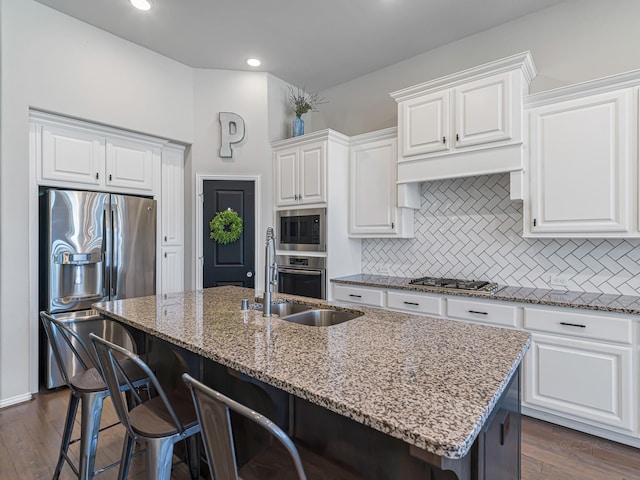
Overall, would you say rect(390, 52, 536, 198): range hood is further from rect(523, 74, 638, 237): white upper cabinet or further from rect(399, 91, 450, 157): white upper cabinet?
Result: rect(523, 74, 638, 237): white upper cabinet

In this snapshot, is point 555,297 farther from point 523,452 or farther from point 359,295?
point 359,295

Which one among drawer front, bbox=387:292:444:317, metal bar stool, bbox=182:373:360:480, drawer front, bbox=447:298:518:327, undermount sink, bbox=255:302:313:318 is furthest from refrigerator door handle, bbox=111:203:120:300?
drawer front, bbox=447:298:518:327

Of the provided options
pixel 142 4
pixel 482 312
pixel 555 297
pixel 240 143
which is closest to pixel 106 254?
pixel 240 143

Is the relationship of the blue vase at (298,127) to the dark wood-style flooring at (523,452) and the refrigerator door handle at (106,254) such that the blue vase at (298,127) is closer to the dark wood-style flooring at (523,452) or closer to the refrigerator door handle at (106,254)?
the refrigerator door handle at (106,254)

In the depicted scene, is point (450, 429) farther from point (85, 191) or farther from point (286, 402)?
point (85, 191)

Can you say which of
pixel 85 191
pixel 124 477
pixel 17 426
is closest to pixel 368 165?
pixel 85 191

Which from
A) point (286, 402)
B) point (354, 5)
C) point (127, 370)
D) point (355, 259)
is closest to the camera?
point (286, 402)

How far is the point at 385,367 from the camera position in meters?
1.12

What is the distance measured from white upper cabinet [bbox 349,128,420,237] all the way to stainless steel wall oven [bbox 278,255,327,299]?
0.54 metres

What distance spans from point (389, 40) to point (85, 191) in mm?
3128

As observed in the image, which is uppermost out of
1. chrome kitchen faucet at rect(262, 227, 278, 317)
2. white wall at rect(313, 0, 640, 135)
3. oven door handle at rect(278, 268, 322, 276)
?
white wall at rect(313, 0, 640, 135)

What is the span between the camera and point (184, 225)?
4113 millimetres

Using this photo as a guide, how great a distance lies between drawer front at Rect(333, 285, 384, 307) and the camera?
3344 mm

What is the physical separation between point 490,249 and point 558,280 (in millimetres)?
563
